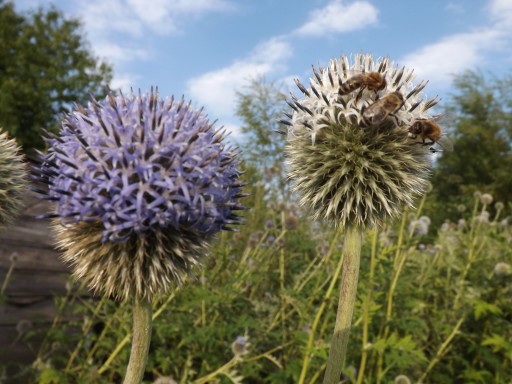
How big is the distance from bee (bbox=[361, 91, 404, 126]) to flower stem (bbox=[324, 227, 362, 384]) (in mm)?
554

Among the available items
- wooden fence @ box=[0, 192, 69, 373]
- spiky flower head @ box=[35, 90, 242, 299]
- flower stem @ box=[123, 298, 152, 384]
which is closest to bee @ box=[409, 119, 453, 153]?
spiky flower head @ box=[35, 90, 242, 299]

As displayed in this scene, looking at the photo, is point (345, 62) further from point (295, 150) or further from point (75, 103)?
point (75, 103)

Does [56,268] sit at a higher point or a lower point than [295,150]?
lower

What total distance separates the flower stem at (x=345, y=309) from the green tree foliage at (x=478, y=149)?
24.8m

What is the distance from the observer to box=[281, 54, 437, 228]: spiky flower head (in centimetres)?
239

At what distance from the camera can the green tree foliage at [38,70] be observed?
2505cm

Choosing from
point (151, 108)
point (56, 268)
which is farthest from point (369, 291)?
point (56, 268)

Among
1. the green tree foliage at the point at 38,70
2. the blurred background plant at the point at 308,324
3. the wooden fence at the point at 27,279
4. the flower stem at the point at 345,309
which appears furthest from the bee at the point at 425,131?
the green tree foliage at the point at 38,70

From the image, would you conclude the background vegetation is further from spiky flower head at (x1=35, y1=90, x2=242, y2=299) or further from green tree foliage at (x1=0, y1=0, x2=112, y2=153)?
green tree foliage at (x1=0, y1=0, x2=112, y2=153)

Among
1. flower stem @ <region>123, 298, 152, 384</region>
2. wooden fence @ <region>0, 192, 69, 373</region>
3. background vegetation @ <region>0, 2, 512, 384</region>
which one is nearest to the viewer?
flower stem @ <region>123, 298, 152, 384</region>

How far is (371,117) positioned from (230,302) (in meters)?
2.30

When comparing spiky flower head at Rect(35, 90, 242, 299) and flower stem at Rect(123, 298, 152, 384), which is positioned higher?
spiky flower head at Rect(35, 90, 242, 299)

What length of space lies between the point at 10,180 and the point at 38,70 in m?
27.7

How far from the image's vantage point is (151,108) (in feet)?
6.34
